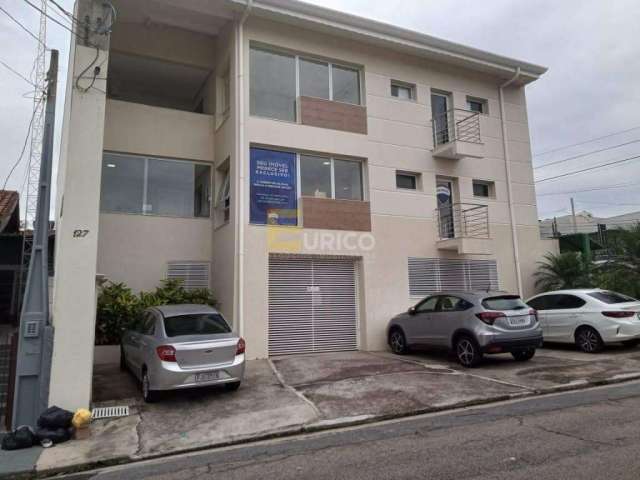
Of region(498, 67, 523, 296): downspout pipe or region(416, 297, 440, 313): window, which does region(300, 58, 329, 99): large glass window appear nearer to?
region(416, 297, 440, 313): window

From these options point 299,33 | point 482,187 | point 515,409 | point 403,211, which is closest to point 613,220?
point 482,187

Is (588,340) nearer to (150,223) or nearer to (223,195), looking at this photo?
(223,195)

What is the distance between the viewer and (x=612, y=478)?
4227 mm

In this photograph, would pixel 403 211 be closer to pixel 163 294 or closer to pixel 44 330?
pixel 163 294

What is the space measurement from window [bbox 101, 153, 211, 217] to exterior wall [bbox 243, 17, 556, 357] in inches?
93.6

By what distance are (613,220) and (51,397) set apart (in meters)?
44.9

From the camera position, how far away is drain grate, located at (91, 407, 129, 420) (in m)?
7.48

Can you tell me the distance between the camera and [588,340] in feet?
38.0

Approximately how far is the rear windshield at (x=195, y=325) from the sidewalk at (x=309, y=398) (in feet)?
3.87

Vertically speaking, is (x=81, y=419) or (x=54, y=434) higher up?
(x=81, y=419)

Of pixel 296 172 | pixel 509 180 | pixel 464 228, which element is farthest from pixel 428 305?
pixel 509 180

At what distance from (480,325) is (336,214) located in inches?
197

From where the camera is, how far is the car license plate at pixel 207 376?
780cm

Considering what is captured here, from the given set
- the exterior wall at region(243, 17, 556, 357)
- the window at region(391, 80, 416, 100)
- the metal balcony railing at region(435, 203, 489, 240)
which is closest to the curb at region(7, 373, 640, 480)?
the exterior wall at region(243, 17, 556, 357)
